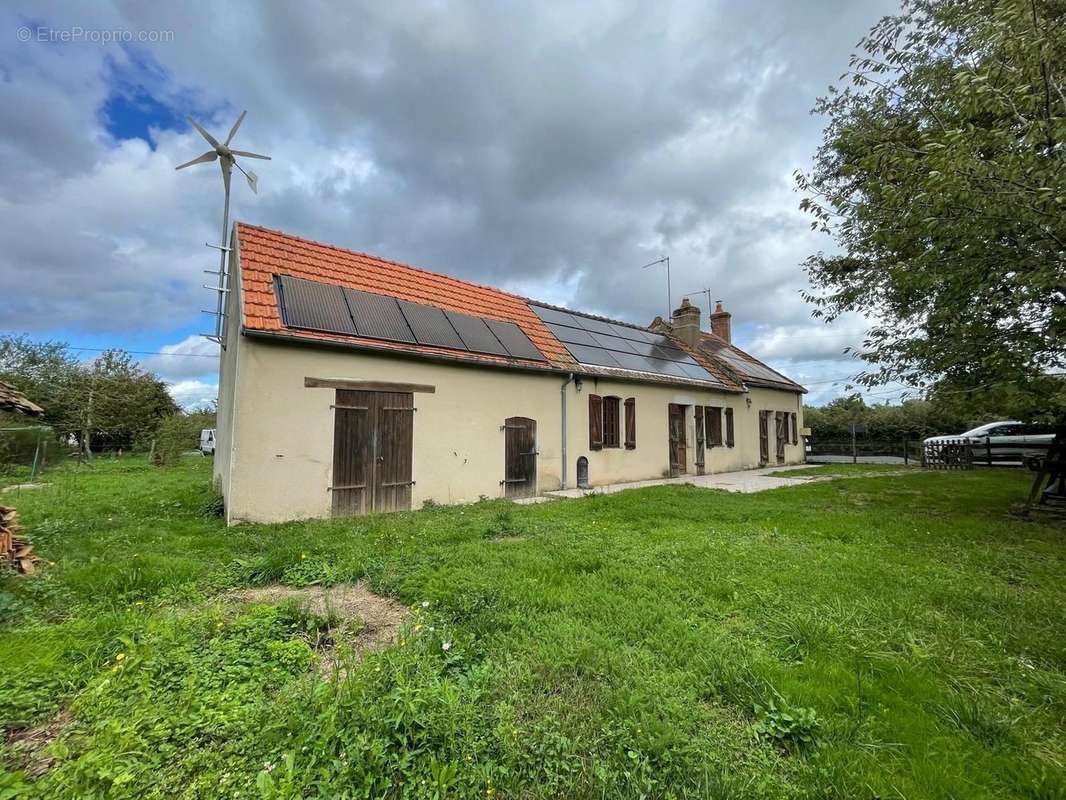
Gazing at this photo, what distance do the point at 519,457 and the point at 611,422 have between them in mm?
3416

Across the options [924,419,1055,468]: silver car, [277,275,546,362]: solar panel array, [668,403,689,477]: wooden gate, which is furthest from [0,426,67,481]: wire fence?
[924,419,1055,468]: silver car

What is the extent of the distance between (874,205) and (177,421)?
78.1 ft

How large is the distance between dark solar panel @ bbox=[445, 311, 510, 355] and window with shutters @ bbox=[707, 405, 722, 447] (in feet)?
28.5

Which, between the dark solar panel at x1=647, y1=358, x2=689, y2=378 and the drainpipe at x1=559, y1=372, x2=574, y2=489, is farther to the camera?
the dark solar panel at x1=647, y1=358, x2=689, y2=378

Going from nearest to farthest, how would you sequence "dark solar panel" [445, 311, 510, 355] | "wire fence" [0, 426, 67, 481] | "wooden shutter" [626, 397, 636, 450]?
"dark solar panel" [445, 311, 510, 355], "wooden shutter" [626, 397, 636, 450], "wire fence" [0, 426, 67, 481]

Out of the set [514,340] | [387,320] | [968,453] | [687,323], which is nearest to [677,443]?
[687,323]

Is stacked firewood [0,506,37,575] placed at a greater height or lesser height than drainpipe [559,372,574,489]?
lesser

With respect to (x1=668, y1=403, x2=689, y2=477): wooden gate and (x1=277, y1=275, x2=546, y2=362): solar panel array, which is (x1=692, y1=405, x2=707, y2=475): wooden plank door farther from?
(x1=277, y1=275, x2=546, y2=362): solar panel array

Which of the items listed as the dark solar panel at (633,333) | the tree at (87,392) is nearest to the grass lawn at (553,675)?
the dark solar panel at (633,333)

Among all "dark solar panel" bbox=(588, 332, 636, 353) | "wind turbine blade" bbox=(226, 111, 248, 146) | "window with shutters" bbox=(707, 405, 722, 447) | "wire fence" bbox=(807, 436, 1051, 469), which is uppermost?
"wind turbine blade" bbox=(226, 111, 248, 146)

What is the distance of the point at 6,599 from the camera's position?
3502 millimetres

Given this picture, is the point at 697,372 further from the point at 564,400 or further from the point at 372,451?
the point at 372,451

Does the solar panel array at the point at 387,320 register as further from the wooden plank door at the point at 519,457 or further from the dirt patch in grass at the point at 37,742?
the dirt patch in grass at the point at 37,742

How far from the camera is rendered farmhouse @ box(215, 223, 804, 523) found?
734 centimetres
